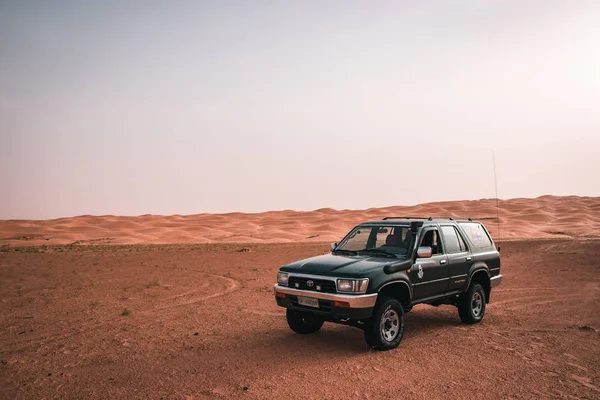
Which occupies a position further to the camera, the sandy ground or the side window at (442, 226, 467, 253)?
the side window at (442, 226, 467, 253)

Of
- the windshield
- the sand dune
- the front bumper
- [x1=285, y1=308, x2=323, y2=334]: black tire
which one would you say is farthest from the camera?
the sand dune

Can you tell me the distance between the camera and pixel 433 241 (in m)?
8.25

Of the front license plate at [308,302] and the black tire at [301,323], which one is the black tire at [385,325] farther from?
the black tire at [301,323]

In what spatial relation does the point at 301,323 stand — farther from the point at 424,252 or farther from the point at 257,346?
the point at 424,252

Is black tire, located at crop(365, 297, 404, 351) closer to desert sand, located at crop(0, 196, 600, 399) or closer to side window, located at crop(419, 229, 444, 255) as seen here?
desert sand, located at crop(0, 196, 600, 399)

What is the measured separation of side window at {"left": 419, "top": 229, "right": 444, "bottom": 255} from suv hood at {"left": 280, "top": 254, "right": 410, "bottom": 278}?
Result: 89 centimetres

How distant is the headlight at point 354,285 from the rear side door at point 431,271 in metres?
1.22

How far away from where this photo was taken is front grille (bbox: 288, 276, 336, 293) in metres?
6.84

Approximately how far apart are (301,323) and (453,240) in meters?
3.25

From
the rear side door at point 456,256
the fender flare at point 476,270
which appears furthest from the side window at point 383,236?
the fender flare at point 476,270

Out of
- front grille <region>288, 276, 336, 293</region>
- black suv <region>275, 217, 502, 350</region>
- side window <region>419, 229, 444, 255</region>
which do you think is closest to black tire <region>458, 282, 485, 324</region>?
black suv <region>275, 217, 502, 350</region>

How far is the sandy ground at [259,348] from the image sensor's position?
18.4 feet

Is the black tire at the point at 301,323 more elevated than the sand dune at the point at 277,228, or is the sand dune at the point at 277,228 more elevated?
the sand dune at the point at 277,228

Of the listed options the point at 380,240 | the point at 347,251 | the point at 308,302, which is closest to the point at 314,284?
the point at 308,302
